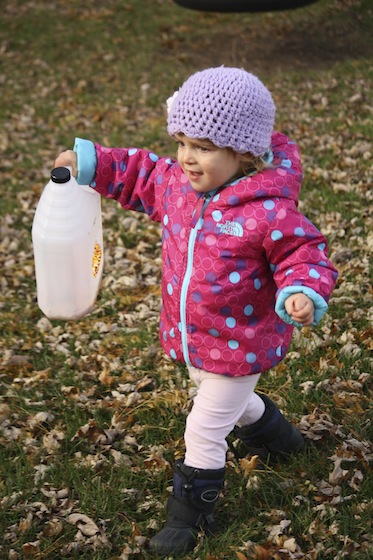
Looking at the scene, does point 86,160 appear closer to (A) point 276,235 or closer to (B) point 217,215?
(B) point 217,215

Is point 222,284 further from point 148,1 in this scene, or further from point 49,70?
point 148,1

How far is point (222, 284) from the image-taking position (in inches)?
144

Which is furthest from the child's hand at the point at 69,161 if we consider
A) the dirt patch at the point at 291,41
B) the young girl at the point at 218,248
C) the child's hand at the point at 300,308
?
the dirt patch at the point at 291,41

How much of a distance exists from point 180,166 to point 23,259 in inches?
166

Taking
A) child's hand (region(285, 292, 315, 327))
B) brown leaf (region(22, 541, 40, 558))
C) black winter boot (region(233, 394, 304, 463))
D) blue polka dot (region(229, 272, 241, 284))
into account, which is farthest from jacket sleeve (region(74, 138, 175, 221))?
brown leaf (region(22, 541, 40, 558))

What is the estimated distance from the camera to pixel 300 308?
3326 millimetres

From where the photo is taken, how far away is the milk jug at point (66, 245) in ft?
14.4

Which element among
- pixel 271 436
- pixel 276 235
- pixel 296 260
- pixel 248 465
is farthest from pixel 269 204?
pixel 248 465

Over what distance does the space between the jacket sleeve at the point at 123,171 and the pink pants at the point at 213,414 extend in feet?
3.07

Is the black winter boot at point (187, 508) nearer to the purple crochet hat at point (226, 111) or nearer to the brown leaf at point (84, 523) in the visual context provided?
the brown leaf at point (84, 523)

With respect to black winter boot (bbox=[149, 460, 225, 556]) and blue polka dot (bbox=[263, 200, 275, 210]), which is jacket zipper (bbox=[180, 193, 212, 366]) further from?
black winter boot (bbox=[149, 460, 225, 556])

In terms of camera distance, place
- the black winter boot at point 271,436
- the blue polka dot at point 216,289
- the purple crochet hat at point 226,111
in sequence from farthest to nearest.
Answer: the black winter boot at point 271,436, the blue polka dot at point 216,289, the purple crochet hat at point 226,111

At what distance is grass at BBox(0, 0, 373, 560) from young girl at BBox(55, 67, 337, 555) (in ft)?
1.49

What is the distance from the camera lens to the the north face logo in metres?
3.59
